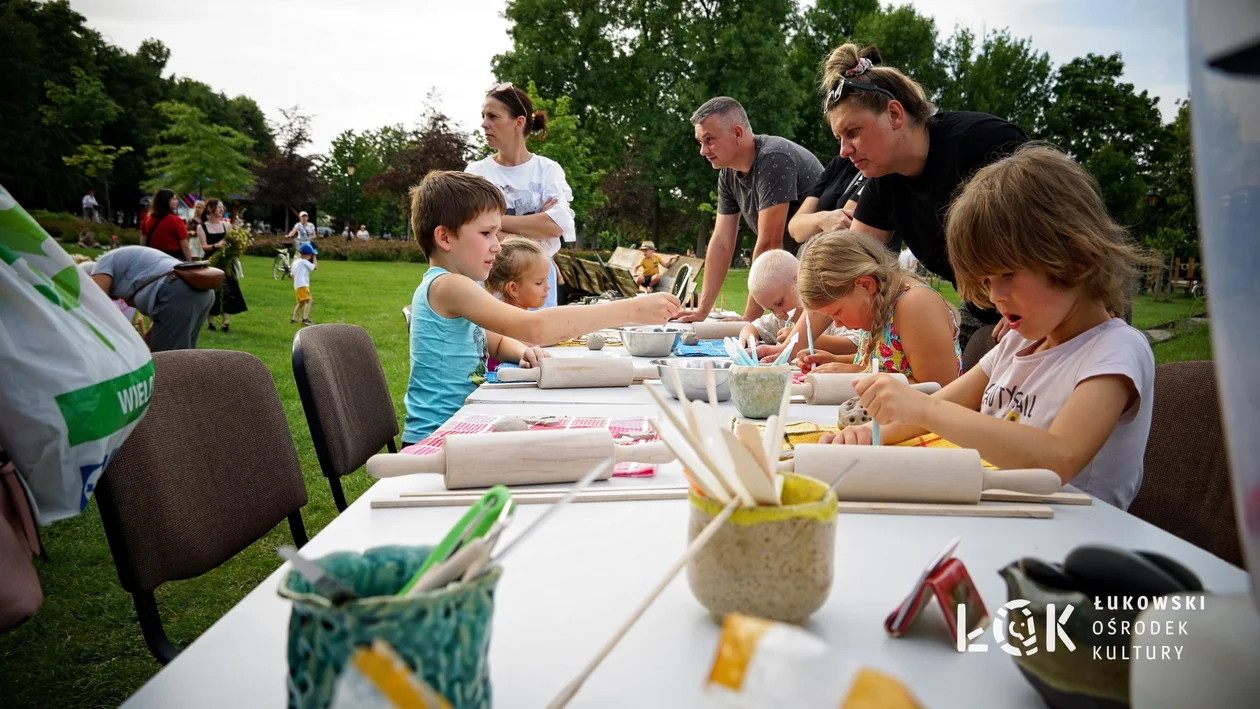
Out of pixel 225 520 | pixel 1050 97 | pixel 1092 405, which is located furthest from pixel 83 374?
pixel 1050 97

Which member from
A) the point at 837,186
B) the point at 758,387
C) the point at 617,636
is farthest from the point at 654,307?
the point at 837,186

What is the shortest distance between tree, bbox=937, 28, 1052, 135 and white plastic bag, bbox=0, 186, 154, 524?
115 ft

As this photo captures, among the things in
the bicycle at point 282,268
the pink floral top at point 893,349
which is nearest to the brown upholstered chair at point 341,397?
the pink floral top at point 893,349

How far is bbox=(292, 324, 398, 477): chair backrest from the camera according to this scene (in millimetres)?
2121

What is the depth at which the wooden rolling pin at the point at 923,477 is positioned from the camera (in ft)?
3.73

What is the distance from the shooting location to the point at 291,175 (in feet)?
130

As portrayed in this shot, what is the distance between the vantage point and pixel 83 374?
112 cm

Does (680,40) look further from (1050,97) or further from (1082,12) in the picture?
(1082,12)

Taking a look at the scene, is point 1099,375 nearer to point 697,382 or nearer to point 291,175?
point 697,382

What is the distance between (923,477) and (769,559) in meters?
0.55

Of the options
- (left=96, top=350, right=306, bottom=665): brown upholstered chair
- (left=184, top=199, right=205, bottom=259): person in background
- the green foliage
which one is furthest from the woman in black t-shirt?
the green foliage

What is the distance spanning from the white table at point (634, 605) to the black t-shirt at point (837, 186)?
9.71 feet

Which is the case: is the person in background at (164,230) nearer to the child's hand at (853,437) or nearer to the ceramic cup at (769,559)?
the child's hand at (853,437)

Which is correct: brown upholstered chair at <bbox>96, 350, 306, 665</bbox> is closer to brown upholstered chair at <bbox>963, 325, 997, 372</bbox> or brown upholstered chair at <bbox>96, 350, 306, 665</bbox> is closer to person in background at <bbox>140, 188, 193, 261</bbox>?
brown upholstered chair at <bbox>963, 325, 997, 372</bbox>
